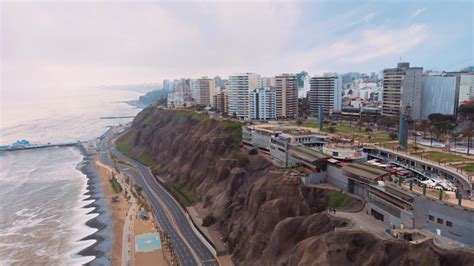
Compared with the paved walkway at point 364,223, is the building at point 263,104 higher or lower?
higher

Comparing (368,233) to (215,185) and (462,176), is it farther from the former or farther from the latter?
(215,185)

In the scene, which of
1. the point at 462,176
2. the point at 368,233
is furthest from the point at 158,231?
the point at 462,176

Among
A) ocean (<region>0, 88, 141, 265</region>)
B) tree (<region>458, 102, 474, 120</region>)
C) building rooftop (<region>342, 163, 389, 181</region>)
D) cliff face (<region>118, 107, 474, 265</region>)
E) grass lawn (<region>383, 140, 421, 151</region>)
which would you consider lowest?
ocean (<region>0, 88, 141, 265</region>)

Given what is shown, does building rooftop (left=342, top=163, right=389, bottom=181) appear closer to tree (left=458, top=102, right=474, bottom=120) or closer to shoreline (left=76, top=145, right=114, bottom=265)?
shoreline (left=76, top=145, right=114, bottom=265)

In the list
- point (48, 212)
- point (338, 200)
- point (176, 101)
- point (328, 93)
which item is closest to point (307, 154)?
point (338, 200)

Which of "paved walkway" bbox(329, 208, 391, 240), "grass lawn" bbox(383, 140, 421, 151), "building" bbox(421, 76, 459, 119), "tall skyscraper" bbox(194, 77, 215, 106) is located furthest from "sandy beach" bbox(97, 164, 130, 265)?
"building" bbox(421, 76, 459, 119)

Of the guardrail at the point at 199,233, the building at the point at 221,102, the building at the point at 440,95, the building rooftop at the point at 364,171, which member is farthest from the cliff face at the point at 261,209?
the building at the point at 440,95

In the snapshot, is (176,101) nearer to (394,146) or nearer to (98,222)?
(98,222)

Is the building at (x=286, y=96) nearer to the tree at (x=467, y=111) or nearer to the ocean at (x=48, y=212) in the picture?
the tree at (x=467, y=111)
